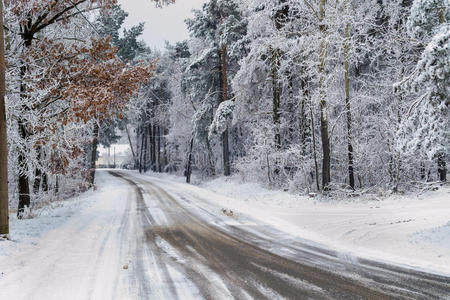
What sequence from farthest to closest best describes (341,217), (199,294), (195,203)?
(195,203) < (341,217) < (199,294)

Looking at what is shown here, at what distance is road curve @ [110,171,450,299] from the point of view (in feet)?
14.5

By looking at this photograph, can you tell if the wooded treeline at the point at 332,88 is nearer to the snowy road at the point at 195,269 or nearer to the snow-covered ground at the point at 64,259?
the snowy road at the point at 195,269

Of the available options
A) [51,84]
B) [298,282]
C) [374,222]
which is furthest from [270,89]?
[298,282]

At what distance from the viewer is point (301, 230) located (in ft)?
30.0

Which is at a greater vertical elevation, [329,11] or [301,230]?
[329,11]

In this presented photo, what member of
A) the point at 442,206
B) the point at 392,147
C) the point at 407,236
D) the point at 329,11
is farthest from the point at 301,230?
the point at 329,11

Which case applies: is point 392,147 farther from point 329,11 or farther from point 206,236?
point 206,236

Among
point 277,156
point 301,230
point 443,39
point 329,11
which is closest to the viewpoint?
point 443,39

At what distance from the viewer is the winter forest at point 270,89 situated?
8.55 m

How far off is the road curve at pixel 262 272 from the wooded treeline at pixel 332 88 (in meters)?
3.27

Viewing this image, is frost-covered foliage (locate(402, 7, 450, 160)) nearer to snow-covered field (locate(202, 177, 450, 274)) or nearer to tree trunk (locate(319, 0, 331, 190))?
snow-covered field (locate(202, 177, 450, 274))

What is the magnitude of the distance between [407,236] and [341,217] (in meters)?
2.96

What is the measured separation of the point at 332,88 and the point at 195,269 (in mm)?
12997

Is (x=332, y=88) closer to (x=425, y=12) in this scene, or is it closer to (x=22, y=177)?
(x=425, y=12)
